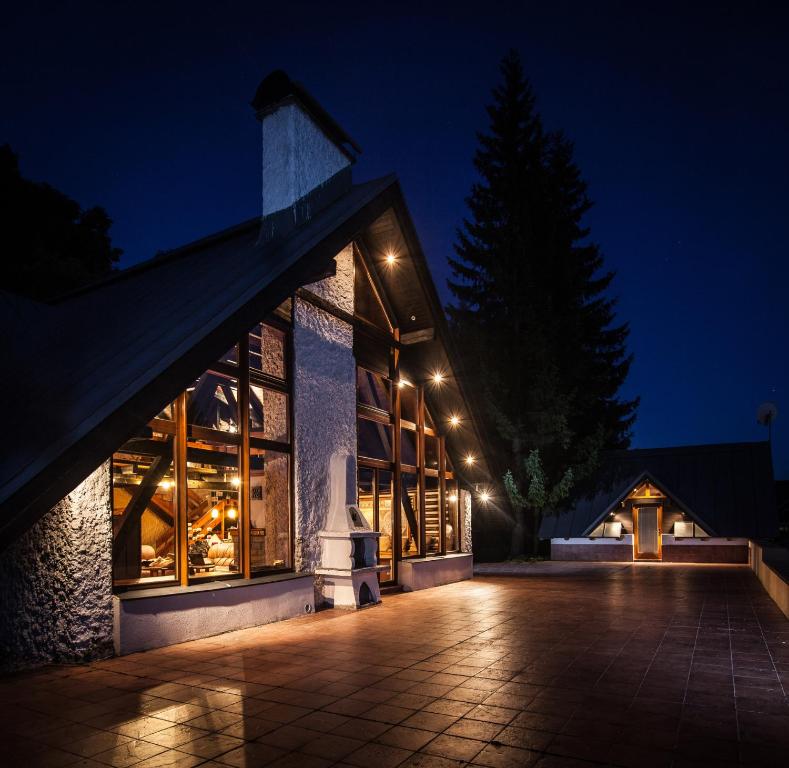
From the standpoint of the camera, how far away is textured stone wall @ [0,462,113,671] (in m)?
5.84

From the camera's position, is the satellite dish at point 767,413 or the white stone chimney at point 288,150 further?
the satellite dish at point 767,413

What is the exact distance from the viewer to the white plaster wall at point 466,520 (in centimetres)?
1455

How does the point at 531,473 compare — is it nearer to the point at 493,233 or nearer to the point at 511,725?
the point at 493,233

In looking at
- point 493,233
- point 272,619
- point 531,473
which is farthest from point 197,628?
point 493,233

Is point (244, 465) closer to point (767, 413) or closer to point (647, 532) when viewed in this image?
point (647, 532)

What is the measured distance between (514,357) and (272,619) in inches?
612

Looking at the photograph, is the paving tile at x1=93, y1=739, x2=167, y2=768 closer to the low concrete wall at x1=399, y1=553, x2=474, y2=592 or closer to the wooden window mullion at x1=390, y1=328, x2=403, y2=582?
the wooden window mullion at x1=390, y1=328, x2=403, y2=582

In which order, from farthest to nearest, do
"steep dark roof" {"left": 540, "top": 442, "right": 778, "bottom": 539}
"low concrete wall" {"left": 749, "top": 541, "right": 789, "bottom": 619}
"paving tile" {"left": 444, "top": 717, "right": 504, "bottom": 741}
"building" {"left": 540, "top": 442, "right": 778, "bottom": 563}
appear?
1. "steep dark roof" {"left": 540, "top": 442, "right": 778, "bottom": 539}
2. "building" {"left": 540, "top": 442, "right": 778, "bottom": 563}
3. "low concrete wall" {"left": 749, "top": 541, "right": 789, "bottom": 619}
4. "paving tile" {"left": 444, "top": 717, "right": 504, "bottom": 741}

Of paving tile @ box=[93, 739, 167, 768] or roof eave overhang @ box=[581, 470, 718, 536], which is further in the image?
roof eave overhang @ box=[581, 470, 718, 536]

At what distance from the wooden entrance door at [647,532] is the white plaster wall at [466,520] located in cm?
960

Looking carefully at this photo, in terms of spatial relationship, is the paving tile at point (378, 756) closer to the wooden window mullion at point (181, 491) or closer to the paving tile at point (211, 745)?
the paving tile at point (211, 745)

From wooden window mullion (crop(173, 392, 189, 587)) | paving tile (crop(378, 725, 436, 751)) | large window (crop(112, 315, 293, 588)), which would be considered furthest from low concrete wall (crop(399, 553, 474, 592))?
paving tile (crop(378, 725, 436, 751))

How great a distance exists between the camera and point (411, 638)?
7016 mm

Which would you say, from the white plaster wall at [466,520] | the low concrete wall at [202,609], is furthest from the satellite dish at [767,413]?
the low concrete wall at [202,609]
